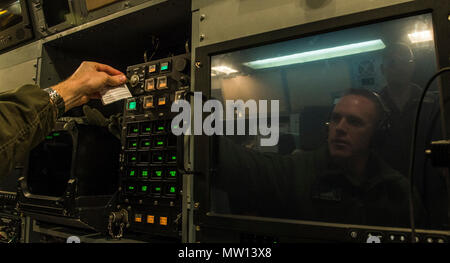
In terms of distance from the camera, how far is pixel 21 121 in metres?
0.85

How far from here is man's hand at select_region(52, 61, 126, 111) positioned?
1.12 meters

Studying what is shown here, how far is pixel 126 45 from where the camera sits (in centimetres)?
182

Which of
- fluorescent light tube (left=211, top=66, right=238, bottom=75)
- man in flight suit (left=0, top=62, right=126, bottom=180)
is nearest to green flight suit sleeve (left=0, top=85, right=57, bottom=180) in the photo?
man in flight suit (left=0, top=62, right=126, bottom=180)

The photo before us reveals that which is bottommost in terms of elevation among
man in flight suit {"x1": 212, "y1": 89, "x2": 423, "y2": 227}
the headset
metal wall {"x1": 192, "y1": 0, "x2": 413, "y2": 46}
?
man in flight suit {"x1": 212, "y1": 89, "x2": 423, "y2": 227}

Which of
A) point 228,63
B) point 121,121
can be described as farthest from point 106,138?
point 228,63

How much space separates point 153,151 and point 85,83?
0.41m

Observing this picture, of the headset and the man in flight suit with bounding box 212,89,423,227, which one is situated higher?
the headset

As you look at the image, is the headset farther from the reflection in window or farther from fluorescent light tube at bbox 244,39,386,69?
fluorescent light tube at bbox 244,39,386,69

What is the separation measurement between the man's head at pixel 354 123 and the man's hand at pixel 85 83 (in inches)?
34.8

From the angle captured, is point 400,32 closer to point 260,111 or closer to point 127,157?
point 260,111

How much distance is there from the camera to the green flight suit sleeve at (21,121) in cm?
81

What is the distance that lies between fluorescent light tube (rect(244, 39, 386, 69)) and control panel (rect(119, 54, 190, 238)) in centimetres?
39

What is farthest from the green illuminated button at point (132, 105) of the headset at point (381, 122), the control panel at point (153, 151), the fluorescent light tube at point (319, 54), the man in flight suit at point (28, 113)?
the headset at point (381, 122)

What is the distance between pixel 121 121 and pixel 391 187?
1.29 m
